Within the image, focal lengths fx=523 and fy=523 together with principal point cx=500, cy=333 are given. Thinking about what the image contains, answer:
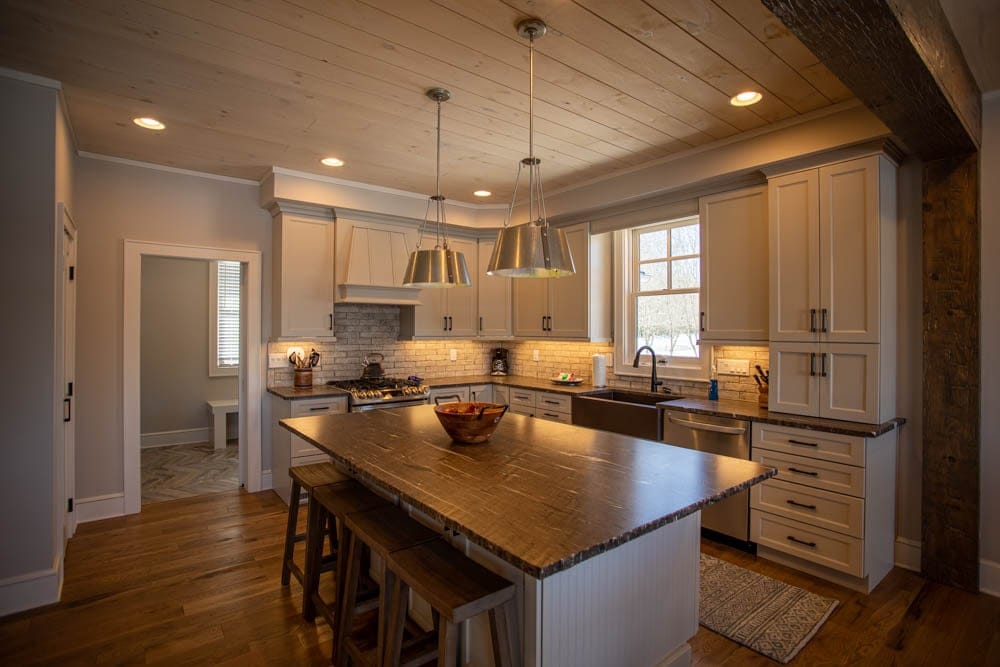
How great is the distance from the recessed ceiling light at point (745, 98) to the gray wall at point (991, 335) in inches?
46.1

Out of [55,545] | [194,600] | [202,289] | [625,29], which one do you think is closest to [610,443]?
[625,29]

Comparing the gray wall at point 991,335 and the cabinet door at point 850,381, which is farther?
the cabinet door at point 850,381

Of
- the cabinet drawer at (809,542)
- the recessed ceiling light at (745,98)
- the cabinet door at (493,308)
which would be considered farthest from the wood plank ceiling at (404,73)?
the cabinet drawer at (809,542)

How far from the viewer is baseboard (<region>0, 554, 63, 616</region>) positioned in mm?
2551

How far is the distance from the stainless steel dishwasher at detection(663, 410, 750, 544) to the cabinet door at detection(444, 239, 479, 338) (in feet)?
7.70

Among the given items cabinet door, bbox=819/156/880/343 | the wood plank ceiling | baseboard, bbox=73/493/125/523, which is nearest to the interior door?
baseboard, bbox=73/493/125/523

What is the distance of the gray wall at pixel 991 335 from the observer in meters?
2.70

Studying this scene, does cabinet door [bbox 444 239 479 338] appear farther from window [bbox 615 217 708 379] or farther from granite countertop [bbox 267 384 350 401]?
window [bbox 615 217 708 379]

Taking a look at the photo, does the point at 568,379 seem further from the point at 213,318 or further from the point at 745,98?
the point at 213,318

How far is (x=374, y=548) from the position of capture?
1840 mm

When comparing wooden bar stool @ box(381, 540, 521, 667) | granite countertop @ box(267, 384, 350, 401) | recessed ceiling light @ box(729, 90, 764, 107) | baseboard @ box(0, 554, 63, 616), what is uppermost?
recessed ceiling light @ box(729, 90, 764, 107)

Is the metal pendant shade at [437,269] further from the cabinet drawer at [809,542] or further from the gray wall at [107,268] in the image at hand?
the gray wall at [107,268]

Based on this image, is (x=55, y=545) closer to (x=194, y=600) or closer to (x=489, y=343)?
(x=194, y=600)

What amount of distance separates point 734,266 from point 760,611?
6.72 ft
